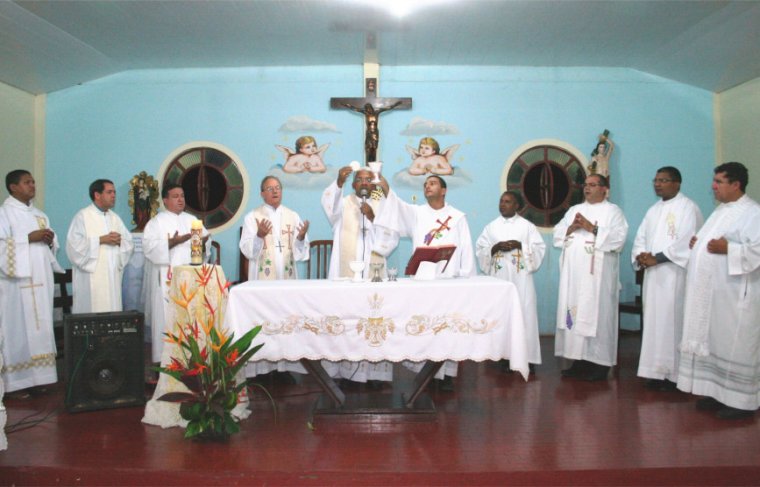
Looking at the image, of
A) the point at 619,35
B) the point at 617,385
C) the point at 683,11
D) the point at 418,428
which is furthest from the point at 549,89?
the point at 418,428

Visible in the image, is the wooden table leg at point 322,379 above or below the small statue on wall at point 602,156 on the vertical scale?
Answer: below

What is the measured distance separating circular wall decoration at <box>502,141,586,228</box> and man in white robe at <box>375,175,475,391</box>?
3371 millimetres

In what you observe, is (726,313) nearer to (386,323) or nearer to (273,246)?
(386,323)

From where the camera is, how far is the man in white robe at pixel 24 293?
17.4 ft

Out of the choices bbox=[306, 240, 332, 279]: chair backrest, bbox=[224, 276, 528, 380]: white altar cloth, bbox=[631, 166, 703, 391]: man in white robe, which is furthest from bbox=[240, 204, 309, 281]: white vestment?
bbox=[631, 166, 703, 391]: man in white robe

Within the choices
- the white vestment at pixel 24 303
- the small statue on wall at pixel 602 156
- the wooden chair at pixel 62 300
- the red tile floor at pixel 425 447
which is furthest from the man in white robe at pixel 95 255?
the small statue on wall at pixel 602 156

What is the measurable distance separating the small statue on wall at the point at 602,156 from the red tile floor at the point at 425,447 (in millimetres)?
4093

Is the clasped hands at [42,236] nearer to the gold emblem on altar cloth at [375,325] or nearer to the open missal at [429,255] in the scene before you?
the gold emblem on altar cloth at [375,325]

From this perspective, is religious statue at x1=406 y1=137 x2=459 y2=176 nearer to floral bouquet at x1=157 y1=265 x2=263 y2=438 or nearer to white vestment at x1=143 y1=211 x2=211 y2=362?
white vestment at x1=143 y1=211 x2=211 y2=362

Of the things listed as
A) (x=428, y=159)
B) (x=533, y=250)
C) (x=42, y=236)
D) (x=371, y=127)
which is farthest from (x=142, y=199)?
(x=533, y=250)

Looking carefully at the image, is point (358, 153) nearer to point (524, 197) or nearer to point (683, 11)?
point (524, 197)

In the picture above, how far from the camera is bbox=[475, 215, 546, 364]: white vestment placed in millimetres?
6426

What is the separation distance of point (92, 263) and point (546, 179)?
6244 millimetres

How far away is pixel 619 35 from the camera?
291 inches
